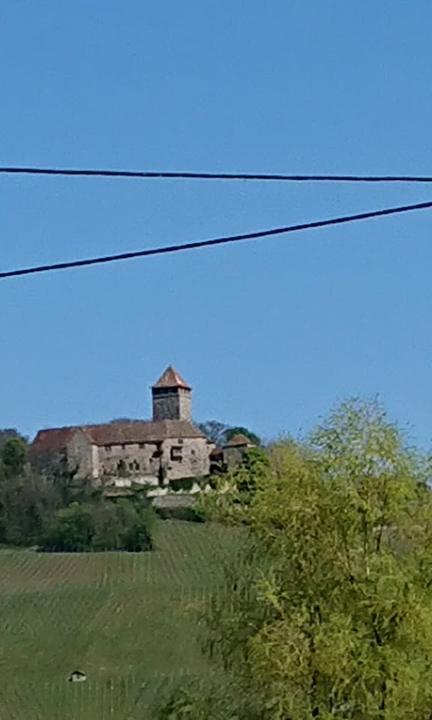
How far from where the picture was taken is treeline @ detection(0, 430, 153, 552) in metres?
72.0

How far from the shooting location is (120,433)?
3976 inches

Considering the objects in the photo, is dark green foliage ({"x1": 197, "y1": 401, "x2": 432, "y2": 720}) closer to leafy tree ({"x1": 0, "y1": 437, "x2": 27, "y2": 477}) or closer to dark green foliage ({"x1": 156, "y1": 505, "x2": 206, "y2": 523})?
dark green foliage ({"x1": 156, "y1": 505, "x2": 206, "y2": 523})

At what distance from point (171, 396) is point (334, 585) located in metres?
91.6

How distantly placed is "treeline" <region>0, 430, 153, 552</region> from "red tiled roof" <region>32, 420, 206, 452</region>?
15.8m

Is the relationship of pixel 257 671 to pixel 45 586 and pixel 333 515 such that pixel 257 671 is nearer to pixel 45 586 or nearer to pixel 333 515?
Result: pixel 333 515

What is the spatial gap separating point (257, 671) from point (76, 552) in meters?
51.0

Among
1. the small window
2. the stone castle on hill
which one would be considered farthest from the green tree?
the small window

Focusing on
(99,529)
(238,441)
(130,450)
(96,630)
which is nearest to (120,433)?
(130,450)

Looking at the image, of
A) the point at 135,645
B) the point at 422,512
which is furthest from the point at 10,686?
the point at 422,512

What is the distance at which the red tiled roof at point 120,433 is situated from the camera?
10000cm

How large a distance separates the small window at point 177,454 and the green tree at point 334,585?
75956mm

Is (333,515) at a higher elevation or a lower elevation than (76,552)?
lower

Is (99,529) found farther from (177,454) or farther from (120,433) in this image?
(120,433)

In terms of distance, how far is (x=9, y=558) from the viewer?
67.1 metres
